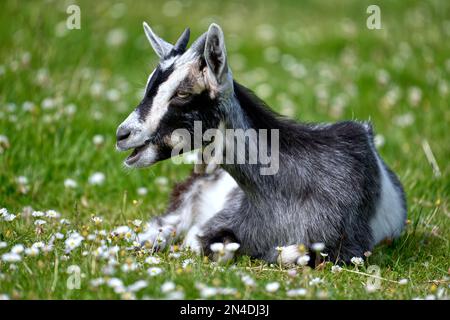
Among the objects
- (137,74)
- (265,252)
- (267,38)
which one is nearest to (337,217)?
(265,252)

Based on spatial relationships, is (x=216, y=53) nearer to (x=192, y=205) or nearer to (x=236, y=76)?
(x=192, y=205)

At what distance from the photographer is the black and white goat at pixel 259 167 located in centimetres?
434

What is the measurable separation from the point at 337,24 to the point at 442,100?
140 inches

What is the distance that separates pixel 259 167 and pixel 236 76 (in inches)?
200

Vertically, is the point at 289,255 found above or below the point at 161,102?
below

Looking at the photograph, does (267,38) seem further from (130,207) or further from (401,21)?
(130,207)

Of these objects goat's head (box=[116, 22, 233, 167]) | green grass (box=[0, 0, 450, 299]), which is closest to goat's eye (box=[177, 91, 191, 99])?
goat's head (box=[116, 22, 233, 167])

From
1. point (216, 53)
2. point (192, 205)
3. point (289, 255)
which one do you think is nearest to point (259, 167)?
point (289, 255)

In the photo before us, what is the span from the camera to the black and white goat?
14.2 feet

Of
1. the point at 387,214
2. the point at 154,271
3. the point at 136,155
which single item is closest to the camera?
the point at 154,271

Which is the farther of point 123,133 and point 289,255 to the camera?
point 289,255

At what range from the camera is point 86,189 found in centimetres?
615

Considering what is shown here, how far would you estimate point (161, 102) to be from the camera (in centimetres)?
431

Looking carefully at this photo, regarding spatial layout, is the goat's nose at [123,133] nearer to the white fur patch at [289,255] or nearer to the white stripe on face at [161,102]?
the white stripe on face at [161,102]
